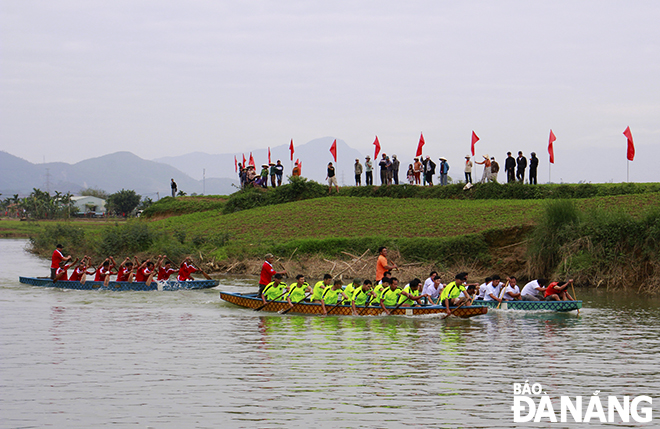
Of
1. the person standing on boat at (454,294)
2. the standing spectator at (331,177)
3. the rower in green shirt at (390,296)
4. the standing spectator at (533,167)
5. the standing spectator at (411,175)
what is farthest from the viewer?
the standing spectator at (331,177)

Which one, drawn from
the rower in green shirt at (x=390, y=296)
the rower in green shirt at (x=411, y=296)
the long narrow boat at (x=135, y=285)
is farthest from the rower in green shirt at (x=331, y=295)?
the long narrow boat at (x=135, y=285)

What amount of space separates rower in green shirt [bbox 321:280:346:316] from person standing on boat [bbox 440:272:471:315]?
3322mm

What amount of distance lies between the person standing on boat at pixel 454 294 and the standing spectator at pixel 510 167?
21.8 metres

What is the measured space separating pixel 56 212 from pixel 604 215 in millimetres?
89199

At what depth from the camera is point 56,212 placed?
9875cm

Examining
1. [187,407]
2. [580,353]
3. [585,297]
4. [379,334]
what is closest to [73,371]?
[187,407]

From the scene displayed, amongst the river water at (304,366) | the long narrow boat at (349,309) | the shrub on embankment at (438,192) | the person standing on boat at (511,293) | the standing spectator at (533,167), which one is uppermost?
the standing spectator at (533,167)

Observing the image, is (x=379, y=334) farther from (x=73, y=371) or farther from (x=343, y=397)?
(x=73, y=371)

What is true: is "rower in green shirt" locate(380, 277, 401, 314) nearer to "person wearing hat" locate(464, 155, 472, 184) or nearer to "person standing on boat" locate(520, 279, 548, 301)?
"person standing on boat" locate(520, 279, 548, 301)

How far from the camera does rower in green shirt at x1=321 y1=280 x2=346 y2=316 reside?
2117 cm

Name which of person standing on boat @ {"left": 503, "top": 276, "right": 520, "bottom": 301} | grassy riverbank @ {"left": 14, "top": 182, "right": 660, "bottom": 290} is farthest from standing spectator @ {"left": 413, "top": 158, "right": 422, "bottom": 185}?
person standing on boat @ {"left": 503, "top": 276, "right": 520, "bottom": 301}

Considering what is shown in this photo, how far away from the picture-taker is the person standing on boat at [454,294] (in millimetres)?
20328

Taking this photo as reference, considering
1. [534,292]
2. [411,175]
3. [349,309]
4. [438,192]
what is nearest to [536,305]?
[534,292]

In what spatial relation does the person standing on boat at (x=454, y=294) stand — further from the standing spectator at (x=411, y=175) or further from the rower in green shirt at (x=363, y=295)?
the standing spectator at (x=411, y=175)
